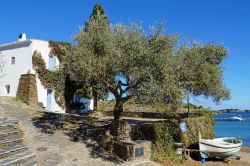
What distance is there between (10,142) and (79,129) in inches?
310

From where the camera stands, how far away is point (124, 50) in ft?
65.2

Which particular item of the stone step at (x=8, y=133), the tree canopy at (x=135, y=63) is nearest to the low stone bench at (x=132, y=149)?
the tree canopy at (x=135, y=63)

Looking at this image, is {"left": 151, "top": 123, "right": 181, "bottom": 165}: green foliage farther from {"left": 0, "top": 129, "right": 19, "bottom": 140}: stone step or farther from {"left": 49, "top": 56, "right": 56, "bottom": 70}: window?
{"left": 49, "top": 56, "right": 56, "bottom": 70}: window

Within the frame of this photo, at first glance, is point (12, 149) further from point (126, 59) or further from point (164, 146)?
point (164, 146)

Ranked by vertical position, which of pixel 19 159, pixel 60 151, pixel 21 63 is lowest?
pixel 60 151

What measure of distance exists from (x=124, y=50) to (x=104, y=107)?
93.0 feet

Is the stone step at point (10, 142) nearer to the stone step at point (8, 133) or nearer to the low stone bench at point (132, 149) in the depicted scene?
the stone step at point (8, 133)

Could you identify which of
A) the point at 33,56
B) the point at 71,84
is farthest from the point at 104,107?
the point at 33,56

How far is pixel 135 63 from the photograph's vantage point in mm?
19516

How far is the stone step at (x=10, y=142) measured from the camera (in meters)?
15.9

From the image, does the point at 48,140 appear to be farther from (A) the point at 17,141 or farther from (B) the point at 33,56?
(B) the point at 33,56

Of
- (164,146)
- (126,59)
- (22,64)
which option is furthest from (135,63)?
(22,64)

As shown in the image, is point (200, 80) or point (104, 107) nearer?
point (200, 80)

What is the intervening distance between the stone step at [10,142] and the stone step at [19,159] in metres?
0.90
